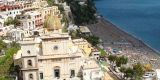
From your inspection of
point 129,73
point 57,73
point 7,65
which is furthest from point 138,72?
point 7,65

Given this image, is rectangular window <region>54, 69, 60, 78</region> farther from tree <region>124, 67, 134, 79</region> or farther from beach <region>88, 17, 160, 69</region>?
beach <region>88, 17, 160, 69</region>

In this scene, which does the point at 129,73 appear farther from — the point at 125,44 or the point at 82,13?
the point at 82,13

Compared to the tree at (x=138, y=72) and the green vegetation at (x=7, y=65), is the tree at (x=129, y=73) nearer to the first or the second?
the tree at (x=138, y=72)

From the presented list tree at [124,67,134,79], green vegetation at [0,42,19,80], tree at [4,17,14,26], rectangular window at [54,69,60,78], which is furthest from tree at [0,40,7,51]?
tree at [124,67,134,79]

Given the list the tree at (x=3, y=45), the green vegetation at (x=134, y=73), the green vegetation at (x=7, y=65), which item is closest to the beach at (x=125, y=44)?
the green vegetation at (x=134, y=73)

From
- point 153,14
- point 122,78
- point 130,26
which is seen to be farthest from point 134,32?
point 122,78

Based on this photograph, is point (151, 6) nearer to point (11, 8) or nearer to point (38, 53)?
point (11, 8)
